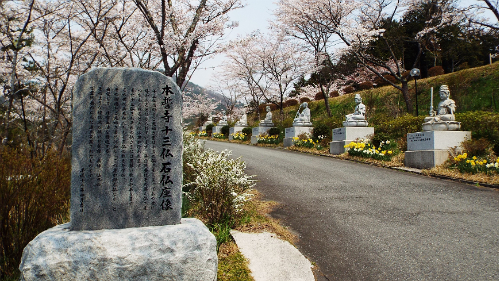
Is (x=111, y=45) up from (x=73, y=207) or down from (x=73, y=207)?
up

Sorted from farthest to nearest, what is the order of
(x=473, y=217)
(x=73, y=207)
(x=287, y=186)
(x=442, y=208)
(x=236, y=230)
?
(x=287, y=186)
(x=442, y=208)
(x=473, y=217)
(x=236, y=230)
(x=73, y=207)

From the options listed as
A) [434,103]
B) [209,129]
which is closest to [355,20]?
[434,103]

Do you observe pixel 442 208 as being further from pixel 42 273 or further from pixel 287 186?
pixel 42 273

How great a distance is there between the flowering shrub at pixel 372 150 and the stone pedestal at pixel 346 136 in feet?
2.15

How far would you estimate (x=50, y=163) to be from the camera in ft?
14.4

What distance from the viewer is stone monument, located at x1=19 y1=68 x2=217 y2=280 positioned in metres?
2.69

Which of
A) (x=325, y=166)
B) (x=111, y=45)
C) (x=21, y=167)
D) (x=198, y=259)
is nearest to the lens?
(x=198, y=259)

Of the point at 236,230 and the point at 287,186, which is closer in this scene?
the point at 236,230

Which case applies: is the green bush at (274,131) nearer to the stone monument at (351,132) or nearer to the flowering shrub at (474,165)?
the stone monument at (351,132)

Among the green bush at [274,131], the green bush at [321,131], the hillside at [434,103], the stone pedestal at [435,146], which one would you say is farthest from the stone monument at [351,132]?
the green bush at [274,131]

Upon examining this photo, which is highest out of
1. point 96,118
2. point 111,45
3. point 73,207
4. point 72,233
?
point 111,45

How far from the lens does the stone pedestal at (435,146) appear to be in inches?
353

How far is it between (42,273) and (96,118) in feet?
4.78

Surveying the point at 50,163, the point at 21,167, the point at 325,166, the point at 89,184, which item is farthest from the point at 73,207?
the point at 325,166
